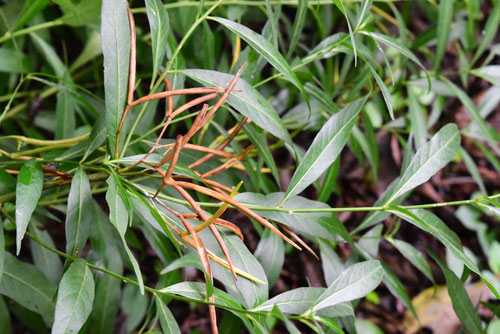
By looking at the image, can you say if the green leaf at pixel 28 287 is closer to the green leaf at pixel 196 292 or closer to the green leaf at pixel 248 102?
the green leaf at pixel 196 292

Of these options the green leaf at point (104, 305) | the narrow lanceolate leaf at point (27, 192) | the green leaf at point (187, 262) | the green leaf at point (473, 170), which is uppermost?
the narrow lanceolate leaf at point (27, 192)

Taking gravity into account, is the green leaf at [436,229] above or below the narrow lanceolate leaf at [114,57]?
below

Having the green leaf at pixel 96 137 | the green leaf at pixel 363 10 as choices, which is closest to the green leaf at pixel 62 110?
the green leaf at pixel 96 137

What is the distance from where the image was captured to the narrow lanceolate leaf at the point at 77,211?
491 millimetres

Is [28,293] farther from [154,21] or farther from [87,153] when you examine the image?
[154,21]

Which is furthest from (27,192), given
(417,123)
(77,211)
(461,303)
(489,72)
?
(489,72)

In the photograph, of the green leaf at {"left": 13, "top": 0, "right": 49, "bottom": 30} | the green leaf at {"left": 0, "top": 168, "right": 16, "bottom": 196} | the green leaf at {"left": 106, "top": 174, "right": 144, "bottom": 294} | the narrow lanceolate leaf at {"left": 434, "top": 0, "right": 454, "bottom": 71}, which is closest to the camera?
the green leaf at {"left": 106, "top": 174, "right": 144, "bottom": 294}

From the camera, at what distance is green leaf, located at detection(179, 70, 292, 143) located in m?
0.49

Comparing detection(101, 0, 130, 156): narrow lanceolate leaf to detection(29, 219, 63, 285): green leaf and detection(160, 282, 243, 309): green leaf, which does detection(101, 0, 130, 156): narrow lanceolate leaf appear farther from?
detection(29, 219, 63, 285): green leaf

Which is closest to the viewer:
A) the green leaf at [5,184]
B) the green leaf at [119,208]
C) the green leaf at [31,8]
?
the green leaf at [119,208]

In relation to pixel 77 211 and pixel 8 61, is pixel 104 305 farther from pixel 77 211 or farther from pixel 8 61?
pixel 8 61

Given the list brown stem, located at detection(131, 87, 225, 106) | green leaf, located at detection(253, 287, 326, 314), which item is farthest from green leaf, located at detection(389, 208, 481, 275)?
brown stem, located at detection(131, 87, 225, 106)

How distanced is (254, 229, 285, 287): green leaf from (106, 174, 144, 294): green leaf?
0.28 metres

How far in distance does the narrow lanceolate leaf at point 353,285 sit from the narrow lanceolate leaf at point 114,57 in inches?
10.3
